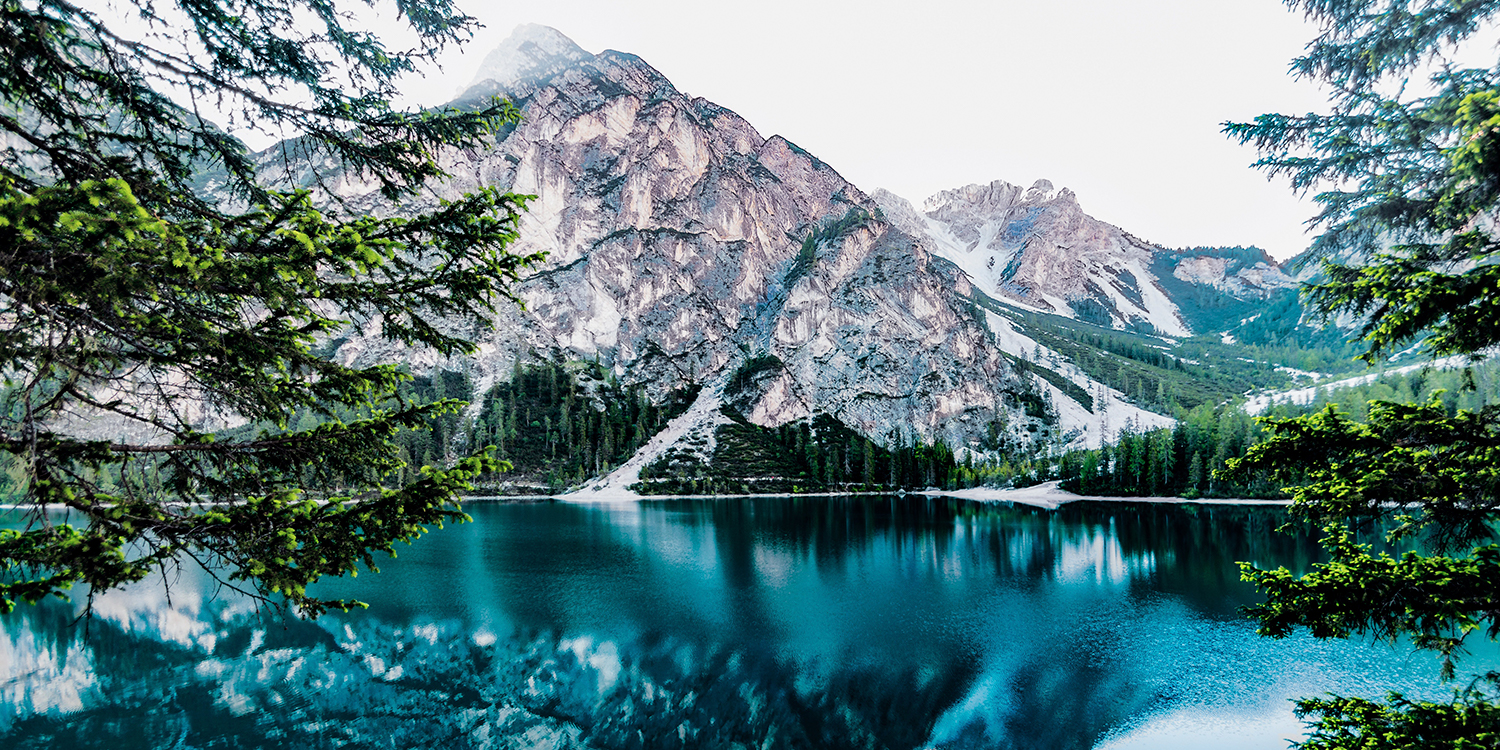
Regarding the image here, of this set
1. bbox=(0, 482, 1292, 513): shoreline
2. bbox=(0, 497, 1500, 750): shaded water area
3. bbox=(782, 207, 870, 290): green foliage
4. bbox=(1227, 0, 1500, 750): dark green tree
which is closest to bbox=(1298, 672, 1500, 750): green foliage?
bbox=(1227, 0, 1500, 750): dark green tree

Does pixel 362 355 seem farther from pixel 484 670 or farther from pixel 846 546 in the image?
pixel 484 670

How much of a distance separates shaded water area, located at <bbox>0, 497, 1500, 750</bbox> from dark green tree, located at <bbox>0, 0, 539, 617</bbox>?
714 centimetres

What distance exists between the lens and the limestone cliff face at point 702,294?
16000cm

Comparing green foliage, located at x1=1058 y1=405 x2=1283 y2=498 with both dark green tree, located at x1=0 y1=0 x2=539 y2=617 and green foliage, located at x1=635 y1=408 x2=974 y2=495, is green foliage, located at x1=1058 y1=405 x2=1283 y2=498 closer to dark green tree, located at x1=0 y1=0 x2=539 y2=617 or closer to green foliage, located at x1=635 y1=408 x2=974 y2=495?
green foliage, located at x1=635 y1=408 x2=974 y2=495

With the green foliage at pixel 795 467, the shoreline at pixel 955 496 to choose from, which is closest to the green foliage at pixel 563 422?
the shoreline at pixel 955 496

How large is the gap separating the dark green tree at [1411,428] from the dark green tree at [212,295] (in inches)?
314

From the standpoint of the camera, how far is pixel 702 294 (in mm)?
182375

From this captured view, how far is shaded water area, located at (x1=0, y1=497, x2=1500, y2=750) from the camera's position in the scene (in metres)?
18.3

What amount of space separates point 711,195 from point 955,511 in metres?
141

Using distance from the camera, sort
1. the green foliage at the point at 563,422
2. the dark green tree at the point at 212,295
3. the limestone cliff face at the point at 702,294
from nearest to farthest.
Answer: the dark green tree at the point at 212,295 < the green foliage at the point at 563,422 < the limestone cliff face at the point at 702,294

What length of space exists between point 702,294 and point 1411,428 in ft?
590

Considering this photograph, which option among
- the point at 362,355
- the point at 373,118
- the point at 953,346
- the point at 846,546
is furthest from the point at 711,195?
the point at 373,118

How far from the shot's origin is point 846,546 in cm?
5306

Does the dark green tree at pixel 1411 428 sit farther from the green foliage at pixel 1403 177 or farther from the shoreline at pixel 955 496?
the shoreline at pixel 955 496
